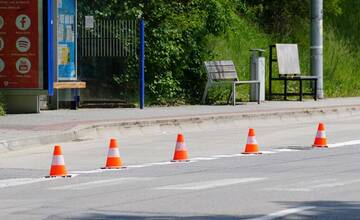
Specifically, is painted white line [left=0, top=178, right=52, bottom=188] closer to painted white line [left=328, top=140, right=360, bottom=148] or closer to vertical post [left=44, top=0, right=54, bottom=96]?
painted white line [left=328, top=140, right=360, bottom=148]

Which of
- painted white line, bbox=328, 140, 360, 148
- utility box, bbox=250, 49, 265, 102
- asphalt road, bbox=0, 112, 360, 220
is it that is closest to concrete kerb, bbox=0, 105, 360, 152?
asphalt road, bbox=0, 112, 360, 220

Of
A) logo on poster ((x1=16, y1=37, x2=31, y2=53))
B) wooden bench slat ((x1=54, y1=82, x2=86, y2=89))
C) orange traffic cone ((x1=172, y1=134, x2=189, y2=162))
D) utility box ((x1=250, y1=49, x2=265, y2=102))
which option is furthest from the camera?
utility box ((x1=250, y1=49, x2=265, y2=102))

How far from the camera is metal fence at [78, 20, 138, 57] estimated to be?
975 inches

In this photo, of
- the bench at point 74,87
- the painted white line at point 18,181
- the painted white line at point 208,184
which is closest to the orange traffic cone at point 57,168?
the painted white line at point 18,181

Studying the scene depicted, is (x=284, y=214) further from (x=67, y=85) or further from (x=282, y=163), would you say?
(x=67, y=85)

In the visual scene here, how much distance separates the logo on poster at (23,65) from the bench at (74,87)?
951 millimetres

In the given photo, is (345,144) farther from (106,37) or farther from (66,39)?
(66,39)

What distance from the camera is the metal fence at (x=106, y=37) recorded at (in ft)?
81.3

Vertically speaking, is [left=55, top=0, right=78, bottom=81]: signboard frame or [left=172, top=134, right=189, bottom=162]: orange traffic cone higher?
[left=55, top=0, right=78, bottom=81]: signboard frame

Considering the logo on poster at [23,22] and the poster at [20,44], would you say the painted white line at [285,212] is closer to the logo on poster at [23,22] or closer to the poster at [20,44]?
the poster at [20,44]

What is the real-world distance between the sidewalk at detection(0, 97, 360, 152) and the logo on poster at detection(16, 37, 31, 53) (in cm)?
165

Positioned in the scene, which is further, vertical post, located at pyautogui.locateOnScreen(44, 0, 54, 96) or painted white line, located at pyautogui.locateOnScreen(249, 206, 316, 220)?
vertical post, located at pyautogui.locateOnScreen(44, 0, 54, 96)

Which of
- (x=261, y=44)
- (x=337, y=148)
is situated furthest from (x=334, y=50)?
(x=337, y=148)

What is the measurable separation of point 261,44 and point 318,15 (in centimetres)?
419
